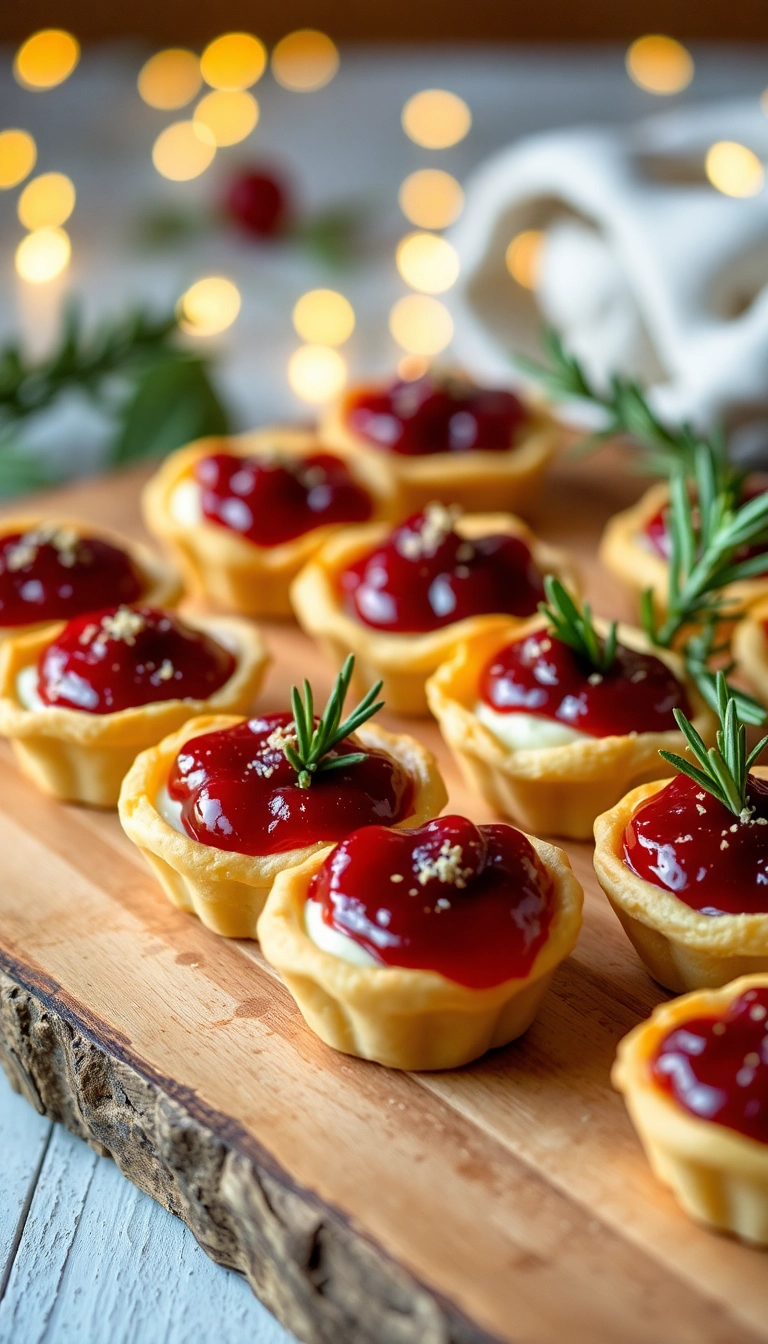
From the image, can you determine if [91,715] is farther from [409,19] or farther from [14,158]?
[409,19]

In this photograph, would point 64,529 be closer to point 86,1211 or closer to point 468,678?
point 468,678

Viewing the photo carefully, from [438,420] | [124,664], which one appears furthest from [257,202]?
[124,664]

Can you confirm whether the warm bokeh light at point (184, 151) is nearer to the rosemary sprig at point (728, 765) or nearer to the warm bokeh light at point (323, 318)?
the warm bokeh light at point (323, 318)

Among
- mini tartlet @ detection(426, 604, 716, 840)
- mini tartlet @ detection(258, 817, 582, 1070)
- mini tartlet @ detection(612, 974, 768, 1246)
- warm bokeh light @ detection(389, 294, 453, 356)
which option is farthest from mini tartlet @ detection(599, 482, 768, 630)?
warm bokeh light @ detection(389, 294, 453, 356)

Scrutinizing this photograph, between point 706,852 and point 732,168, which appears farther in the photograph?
point 732,168

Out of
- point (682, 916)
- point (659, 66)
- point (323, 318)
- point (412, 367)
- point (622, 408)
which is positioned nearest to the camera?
point (682, 916)

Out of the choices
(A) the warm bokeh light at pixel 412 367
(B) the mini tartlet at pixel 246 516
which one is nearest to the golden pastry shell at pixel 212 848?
(B) the mini tartlet at pixel 246 516
